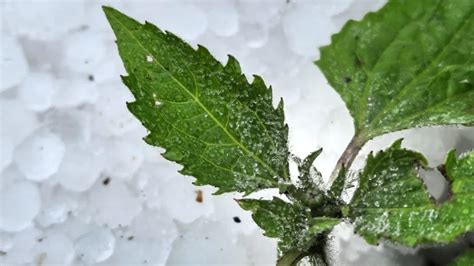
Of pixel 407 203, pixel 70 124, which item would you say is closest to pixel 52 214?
pixel 70 124

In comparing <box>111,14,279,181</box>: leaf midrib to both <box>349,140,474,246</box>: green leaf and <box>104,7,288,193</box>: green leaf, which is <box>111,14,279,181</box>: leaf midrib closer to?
<box>104,7,288,193</box>: green leaf

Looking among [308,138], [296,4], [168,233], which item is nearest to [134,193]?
[168,233]

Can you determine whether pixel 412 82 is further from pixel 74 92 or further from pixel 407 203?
pixel 74 92

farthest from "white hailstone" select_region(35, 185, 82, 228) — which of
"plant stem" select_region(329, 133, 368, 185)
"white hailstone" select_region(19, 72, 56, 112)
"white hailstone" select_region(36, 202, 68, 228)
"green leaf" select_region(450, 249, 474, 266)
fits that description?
"green leaf" select_region(450, 249, 474, 266)

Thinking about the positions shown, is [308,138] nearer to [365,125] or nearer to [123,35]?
[365,125]

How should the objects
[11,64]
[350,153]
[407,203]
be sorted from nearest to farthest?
[407,203], [350,153], [11,64]
